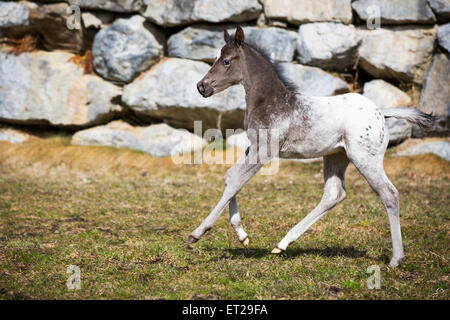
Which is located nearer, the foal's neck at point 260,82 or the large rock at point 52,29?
the foal's neck at point 260,82

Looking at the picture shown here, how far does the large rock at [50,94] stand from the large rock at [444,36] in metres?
7.64

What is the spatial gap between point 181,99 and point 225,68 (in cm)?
641

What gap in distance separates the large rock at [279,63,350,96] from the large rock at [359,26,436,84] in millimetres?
975

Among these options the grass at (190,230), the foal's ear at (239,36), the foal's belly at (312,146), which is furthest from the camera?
the foal's ear at (239,36)

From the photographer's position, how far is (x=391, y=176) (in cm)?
1018

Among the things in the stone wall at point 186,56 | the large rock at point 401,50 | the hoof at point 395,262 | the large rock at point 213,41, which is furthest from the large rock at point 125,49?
the hoof at point 395,262

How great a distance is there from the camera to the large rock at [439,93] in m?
11.0

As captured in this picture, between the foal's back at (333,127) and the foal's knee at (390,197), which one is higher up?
the foal's back at (333,127)

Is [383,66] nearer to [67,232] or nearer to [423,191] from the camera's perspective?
[423,191]

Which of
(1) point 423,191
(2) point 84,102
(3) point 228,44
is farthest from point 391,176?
(2) point 84,102

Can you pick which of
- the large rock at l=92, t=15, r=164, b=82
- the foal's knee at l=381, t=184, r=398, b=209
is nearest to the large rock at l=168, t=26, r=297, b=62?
the large rock at l=92, t=15, r=164, b=82

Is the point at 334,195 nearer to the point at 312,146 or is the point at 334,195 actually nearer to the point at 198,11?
the point at 312,146

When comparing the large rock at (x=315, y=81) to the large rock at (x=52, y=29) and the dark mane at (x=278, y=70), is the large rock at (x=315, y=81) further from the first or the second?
the dark mane at (x=278, y=70)

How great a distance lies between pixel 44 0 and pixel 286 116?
8922 millimetres
